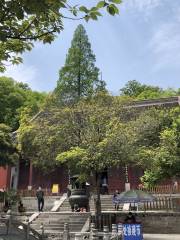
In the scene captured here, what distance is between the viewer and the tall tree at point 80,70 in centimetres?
3472

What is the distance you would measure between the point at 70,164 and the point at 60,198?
6109mm

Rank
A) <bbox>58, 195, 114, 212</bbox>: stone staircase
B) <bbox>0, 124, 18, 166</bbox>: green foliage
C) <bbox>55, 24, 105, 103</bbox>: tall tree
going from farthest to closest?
<bbox>55, 24, 105, 103</bbox>: tall tree
<bbox>0, 124, 18, 166</bbox>: green foliage
<bbox>58, 195, 114, 212</bbox>: stone staircase

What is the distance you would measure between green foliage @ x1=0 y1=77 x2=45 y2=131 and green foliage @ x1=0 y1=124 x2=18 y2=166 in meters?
14.5

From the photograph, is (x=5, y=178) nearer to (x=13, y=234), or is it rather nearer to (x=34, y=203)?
(x=34, y=203)

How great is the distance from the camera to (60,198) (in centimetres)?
2269

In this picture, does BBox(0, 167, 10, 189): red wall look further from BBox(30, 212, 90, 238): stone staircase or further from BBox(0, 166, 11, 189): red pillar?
BBox(30, 212, 90, 238): stone staircase

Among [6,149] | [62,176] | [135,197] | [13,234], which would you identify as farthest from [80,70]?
[13,234]

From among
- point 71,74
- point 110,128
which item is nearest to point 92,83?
point 71,74

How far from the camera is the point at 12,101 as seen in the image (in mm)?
41312

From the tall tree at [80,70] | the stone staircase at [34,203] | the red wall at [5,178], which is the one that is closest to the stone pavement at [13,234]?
the stone staircase at [34,203]

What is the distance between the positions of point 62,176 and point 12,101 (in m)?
15.9

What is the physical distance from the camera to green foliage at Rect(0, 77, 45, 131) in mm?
39188

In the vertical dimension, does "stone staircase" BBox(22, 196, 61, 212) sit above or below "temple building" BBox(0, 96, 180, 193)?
below

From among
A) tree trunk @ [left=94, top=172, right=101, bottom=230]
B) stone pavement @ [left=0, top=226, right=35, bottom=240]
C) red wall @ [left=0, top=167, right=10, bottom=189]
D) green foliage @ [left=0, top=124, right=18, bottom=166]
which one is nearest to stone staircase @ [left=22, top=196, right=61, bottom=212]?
green foliage @ [left=0, top=124, right=18, bottom=166]
